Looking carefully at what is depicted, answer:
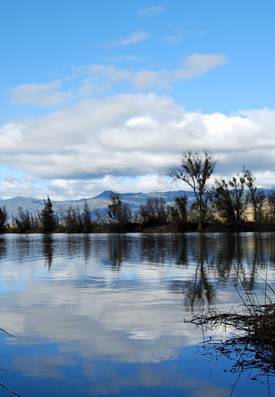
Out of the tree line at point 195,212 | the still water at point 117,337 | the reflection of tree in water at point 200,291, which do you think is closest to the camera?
the still water at point 117,337

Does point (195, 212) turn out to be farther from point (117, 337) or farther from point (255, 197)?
point (117, 337)

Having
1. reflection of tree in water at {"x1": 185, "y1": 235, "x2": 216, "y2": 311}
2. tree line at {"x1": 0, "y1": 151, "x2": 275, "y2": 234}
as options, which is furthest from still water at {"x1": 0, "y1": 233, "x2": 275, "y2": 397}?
tree line at {"x1": 0, "y1": 151, "x2": 275, "y2": 234}

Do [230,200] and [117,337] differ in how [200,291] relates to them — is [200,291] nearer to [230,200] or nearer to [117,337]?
[117,337]

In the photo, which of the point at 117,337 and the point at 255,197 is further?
the point at 255,197

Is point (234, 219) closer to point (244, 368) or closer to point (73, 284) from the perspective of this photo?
point (73, 284)

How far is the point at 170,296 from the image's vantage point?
1420 centimetres

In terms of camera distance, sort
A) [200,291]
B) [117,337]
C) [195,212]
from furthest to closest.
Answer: [195,212]
[200,291]
[117,337]

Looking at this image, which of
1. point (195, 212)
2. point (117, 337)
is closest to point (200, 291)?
point (117, 337)

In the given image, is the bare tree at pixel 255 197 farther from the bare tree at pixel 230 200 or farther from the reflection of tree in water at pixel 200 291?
the reflection of tree in water at pixel 200 291

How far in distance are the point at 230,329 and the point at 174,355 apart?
6.44 ft

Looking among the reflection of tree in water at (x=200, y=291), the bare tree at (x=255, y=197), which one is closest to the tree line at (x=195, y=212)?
the bare tree at (x=255, y=197)

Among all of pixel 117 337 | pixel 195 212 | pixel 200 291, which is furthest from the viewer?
pixel 195 212

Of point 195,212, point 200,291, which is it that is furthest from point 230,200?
point 200,291

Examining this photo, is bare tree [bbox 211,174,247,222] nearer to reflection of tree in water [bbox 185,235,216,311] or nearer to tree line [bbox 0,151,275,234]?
tree line [bbox 0,151,275,234]
